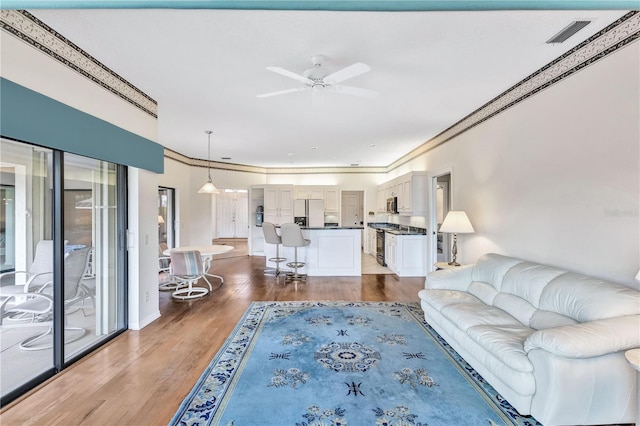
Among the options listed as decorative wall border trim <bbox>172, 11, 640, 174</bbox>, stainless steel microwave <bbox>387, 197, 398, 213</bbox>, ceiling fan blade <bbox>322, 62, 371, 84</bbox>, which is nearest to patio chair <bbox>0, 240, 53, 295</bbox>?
ceiling fan blade <bbox>322, 62, 371, 84</bbox>

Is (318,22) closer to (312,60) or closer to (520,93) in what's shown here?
(312,60)

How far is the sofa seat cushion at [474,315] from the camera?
2461mm

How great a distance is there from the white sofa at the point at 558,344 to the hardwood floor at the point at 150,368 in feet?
6.69

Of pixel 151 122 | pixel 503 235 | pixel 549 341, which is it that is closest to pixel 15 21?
pixel 151 122

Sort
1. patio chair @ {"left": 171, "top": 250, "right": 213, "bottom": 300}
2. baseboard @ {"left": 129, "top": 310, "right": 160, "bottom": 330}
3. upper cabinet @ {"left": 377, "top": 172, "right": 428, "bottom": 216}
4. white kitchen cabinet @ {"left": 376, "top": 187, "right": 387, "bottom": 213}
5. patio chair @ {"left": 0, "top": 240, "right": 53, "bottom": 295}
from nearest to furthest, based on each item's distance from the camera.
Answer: patio chair @ {"left": 0, "top": 240, "right": 53, "bottom": 295} → baseboard @ {"left": 129, "top": 310, "right": 160, "bottom": 330} → patio chair @ {"left": 171, "top": 250, "right": 213, "bottom": 300} → upper cabinet @ {"left": 377, "top": 172, "right": 428, "bottom": 216} → white kitchen cabinet @ {"left": 376, "top": 187, "right": 387, "bottom": 213}

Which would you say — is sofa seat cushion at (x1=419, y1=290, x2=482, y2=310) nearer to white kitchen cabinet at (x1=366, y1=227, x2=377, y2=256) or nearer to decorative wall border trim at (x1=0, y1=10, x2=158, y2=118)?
decorative wall border trim at (x1=0, y1=10, x2=158, y2=118)

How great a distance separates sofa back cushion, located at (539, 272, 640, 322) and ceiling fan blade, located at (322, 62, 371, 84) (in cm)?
233

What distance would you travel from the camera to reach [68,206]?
263 cm

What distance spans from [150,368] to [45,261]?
1.29 meters

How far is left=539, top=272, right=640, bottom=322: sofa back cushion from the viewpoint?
6.12 ft

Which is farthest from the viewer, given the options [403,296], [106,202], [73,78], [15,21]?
[403,296]

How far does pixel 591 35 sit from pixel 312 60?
2294mm

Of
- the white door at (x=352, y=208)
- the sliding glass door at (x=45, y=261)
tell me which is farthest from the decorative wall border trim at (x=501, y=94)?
the white door at (x=352, y=208)

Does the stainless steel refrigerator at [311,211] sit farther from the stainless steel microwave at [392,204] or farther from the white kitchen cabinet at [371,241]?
the stainless steel microwave at [392,204]
